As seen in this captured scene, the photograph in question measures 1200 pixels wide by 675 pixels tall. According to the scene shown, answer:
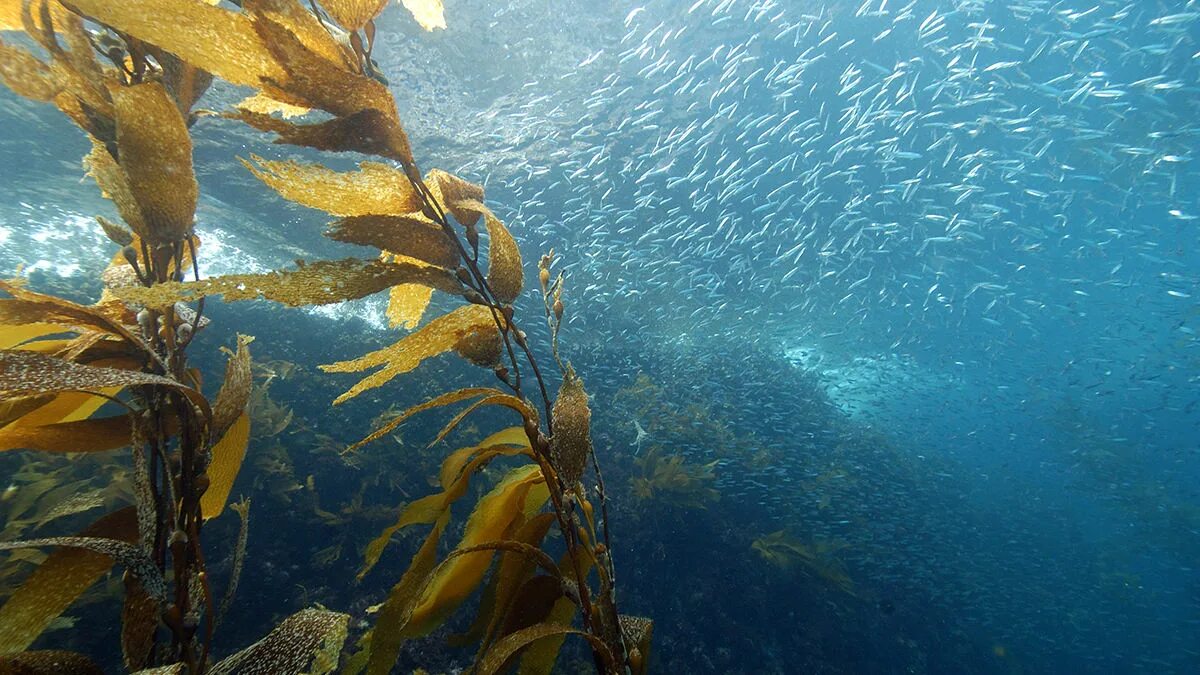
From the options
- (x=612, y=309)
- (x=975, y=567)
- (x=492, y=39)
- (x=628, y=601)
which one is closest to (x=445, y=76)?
(x=492, y=39)

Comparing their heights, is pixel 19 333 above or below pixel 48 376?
above

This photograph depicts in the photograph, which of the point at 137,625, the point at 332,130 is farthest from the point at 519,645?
the point at 332,130

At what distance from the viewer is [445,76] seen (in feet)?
39.0

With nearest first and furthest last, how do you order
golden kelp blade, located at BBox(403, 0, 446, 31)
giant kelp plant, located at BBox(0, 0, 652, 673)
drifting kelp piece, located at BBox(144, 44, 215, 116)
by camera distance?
giant kelp plant, located at BBox(0, 0, 652, 673) → drifting kelp piece, located at BBox(144, 44, 215, 116) → golden kelp blade, located at BBox(403, 0, 446, 31)

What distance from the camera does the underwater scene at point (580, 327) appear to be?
3.24ft

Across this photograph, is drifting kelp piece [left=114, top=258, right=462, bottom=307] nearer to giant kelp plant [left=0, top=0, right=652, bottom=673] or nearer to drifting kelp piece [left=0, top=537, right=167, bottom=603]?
giant kelp plant [left=0, top=0, right=652, bottom=673]

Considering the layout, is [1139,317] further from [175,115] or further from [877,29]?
[175,115]

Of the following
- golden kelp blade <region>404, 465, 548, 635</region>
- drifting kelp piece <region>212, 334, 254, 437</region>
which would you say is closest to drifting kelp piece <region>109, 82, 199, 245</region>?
Answer: drifting kelp piece <region>212, 334, 254, 437</region>

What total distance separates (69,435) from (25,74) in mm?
789

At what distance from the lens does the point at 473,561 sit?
1.27 m

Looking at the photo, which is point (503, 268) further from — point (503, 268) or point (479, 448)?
point (479, 448)

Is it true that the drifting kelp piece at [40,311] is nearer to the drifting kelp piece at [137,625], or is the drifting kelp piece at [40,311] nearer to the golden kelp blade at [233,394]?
the golden kelp blade at [233,394]

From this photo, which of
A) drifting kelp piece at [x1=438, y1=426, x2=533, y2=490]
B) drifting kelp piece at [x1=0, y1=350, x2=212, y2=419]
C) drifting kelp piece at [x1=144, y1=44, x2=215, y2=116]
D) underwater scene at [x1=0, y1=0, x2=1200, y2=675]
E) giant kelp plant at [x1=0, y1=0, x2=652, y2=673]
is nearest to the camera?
drifting kelp piece at [x1=0, y1=350, x2=212, y2=419]

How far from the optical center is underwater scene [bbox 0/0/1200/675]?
0.99 meters
